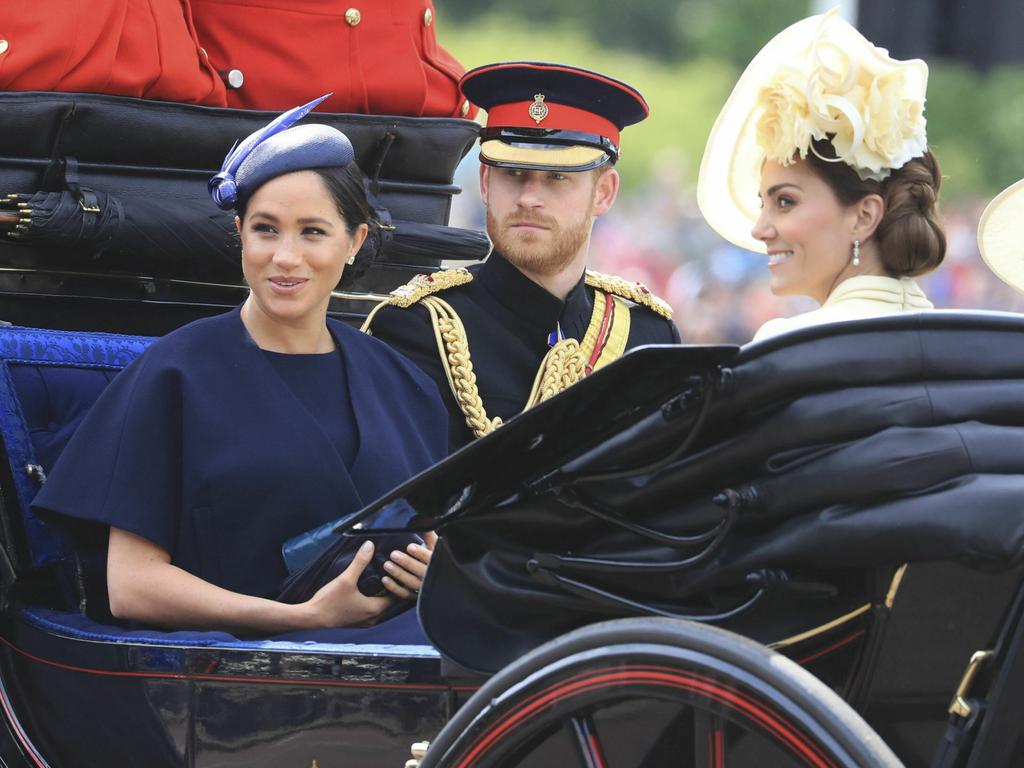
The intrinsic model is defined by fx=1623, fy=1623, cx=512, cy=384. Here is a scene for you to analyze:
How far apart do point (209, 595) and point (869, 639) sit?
101 cm

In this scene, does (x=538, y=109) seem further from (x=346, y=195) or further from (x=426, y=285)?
(x=346, y=195)

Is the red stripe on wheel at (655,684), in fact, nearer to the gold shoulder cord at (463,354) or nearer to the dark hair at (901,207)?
the dark hair at (901,207)

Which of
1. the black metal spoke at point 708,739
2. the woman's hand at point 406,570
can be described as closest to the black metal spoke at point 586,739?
the black metal spoke at point 708,739

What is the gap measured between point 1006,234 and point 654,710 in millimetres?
1036

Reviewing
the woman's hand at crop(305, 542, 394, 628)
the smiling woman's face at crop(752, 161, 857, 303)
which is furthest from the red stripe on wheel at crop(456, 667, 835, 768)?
the smiling woman's face at crop(752, 161, 857, 303)

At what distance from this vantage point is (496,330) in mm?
3318

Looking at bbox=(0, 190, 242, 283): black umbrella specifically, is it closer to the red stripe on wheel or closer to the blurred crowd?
the red stripe on wheel

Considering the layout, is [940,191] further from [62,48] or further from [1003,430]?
[62,48]

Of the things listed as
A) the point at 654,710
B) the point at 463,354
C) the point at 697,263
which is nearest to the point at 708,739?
the point at 654,710

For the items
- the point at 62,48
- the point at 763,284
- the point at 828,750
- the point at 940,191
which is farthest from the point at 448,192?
the point at 763,284

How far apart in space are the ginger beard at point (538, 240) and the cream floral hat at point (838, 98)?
871 mm

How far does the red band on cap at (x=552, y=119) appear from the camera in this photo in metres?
3.30

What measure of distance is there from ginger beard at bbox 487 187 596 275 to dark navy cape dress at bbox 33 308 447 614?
899 millimetres

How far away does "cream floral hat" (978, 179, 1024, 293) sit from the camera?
2.35 m
